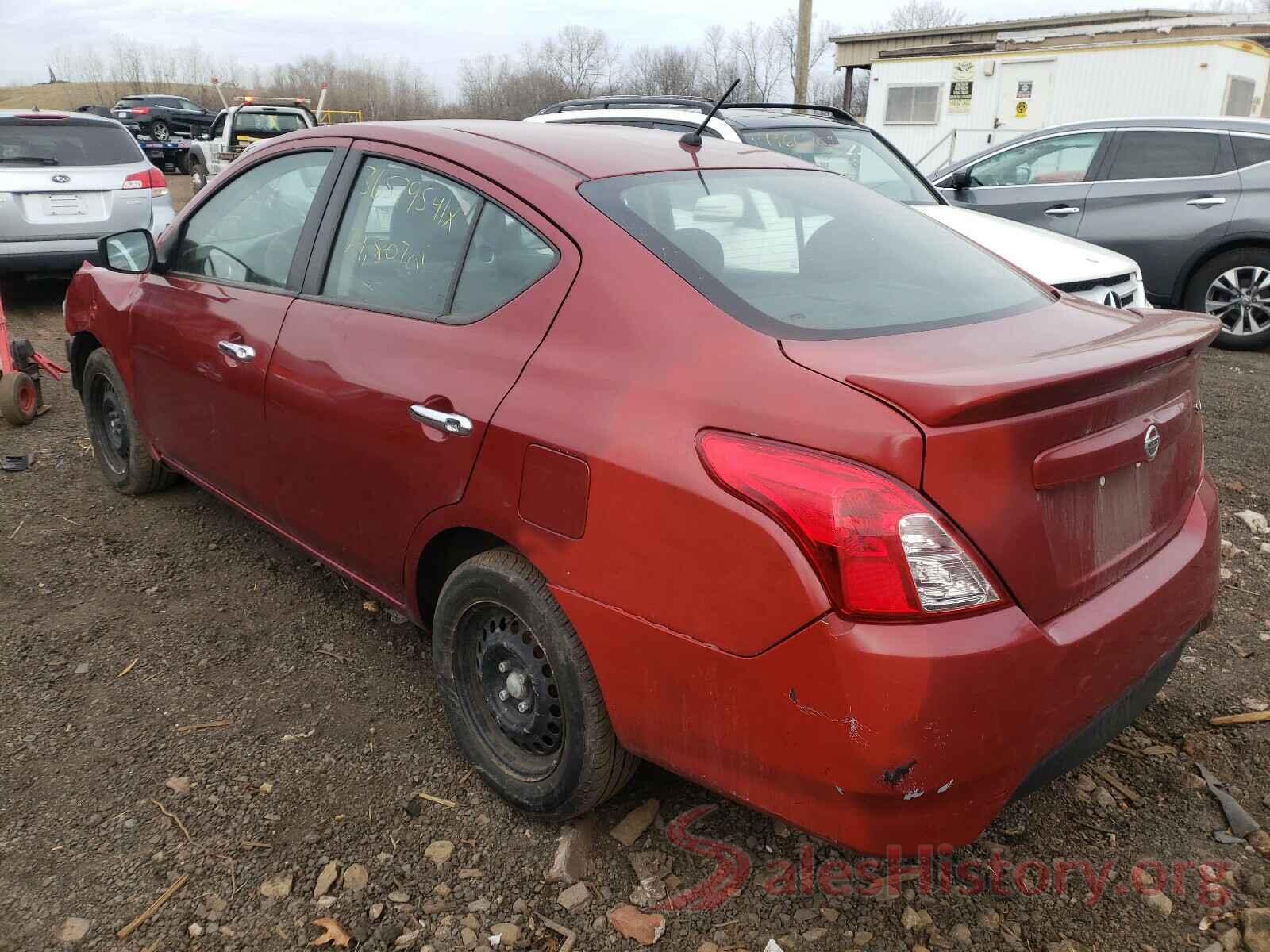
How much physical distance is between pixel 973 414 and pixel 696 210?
1.03 meters

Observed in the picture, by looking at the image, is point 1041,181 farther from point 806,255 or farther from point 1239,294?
point 806,255


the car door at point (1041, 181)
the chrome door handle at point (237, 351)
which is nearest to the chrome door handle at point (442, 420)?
the chrome door handle at point (237, 351)

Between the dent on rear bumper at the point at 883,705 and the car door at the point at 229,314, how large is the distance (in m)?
1.71

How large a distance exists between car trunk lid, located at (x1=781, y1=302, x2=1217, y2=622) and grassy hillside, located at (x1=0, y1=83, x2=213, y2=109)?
69.6 metres

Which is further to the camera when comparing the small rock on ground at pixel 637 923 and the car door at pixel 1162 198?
the car door at pixel 1162 198

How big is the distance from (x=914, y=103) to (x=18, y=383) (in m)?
17.7

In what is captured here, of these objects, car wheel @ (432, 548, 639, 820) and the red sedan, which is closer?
the red sedan

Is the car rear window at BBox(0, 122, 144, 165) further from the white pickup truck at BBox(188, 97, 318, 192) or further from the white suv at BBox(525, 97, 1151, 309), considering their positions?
the white pickup truck at BBox(188, 97, 318, 192)

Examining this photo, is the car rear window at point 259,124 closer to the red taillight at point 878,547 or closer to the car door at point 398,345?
the car door at point 398,345

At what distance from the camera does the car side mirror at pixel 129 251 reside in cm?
379

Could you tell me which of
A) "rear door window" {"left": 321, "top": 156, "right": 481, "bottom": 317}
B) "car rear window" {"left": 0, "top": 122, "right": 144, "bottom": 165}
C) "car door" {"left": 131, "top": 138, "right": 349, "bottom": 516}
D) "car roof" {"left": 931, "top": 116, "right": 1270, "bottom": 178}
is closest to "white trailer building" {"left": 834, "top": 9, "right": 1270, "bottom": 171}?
"car roof" {"left": 931, "top": 116, "right": 1270, "bottom": 178}

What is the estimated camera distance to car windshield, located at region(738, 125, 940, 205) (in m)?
6.54

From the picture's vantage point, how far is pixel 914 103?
62.5 ft

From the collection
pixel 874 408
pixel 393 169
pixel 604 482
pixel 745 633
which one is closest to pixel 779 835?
pixel 745 633
